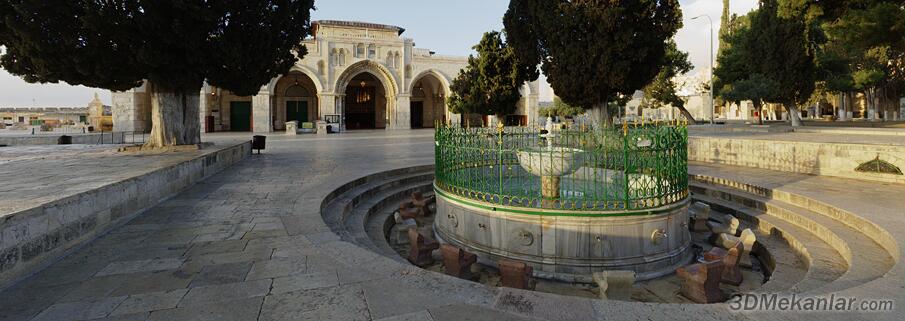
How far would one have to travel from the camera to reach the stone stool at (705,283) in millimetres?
4574

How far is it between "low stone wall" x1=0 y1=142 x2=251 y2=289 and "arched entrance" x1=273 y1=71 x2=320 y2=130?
1277 inches

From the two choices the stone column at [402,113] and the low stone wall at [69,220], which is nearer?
the low stone wall at [69,220]

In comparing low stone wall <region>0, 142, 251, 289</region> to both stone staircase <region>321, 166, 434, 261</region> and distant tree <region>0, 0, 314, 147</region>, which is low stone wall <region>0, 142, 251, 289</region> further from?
distant tree <region>0, 0, 314, 147</region>

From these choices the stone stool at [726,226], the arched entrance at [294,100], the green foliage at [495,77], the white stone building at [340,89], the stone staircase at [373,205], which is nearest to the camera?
the stone staircase at [373,205]

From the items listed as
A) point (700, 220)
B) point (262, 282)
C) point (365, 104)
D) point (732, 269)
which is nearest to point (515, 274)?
point (262, 282)

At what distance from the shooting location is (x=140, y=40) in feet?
34.3

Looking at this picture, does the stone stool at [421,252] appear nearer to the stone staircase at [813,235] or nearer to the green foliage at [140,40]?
the stone staircase at [813,235]

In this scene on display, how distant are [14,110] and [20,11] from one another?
69.9m

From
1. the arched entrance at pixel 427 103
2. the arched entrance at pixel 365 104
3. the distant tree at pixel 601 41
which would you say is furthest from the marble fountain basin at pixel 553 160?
the arched entrance at pixel 365 104

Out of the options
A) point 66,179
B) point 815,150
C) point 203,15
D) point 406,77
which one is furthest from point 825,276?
point 406,77

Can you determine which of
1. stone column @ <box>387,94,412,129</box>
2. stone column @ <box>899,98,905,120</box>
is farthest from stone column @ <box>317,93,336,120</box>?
stone column @ <box>899,98,905,120</box>

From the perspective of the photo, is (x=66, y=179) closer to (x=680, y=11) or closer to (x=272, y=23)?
(x=272, y=23)

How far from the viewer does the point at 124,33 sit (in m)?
10.1

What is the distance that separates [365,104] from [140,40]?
32.2 metres
